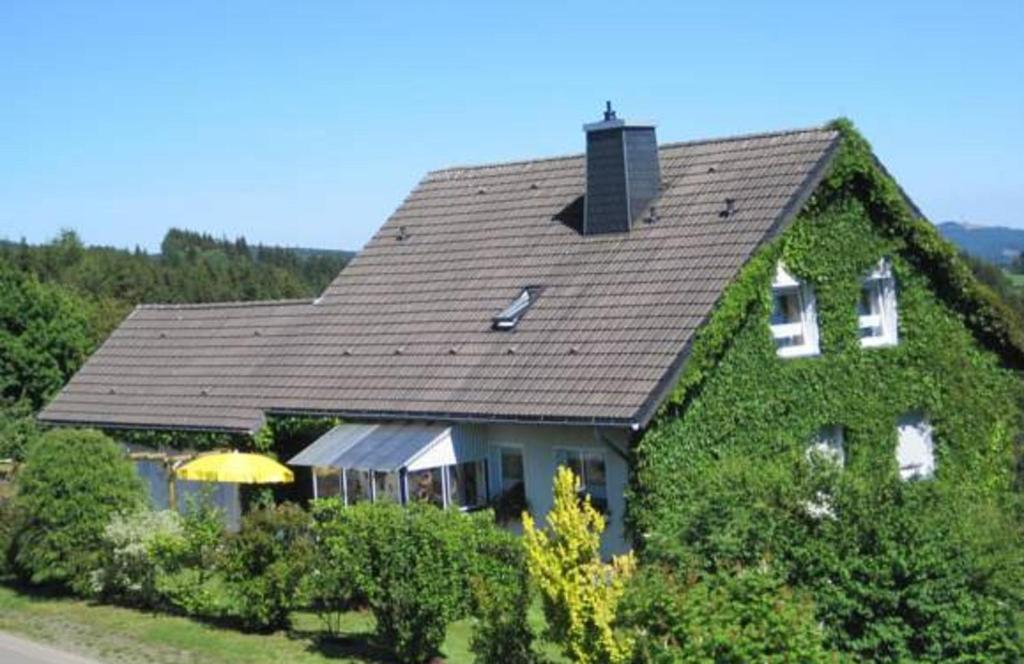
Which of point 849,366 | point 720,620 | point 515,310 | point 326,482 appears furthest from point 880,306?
point 720,620

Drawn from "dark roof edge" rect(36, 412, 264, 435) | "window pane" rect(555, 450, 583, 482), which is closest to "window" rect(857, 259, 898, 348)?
"window pane" rect(555, 450, 583, 482)

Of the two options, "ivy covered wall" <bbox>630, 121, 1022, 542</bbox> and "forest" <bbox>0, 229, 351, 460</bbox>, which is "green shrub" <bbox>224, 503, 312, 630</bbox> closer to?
"ivy covered wall" <bbox>630, 121, 1022, 542</bbox>

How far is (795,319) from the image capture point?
25.3m

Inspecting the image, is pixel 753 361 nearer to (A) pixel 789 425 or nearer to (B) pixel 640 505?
(A) pixel 789 425

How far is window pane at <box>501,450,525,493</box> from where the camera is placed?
80.8ft

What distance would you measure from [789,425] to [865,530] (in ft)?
34.9

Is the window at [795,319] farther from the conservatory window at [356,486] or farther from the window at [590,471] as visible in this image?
the conservatory window at [356,486]

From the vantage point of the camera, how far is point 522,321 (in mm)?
25562

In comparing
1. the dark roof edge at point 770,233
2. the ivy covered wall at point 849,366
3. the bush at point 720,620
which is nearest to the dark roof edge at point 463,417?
the dark roof edge at point 770,233

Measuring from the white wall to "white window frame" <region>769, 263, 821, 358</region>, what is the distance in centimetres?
416

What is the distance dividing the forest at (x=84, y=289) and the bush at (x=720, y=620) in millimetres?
25269

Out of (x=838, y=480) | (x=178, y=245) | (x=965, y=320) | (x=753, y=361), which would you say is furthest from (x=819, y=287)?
(x=178, y=245)

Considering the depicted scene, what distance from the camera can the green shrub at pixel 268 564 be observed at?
1792 cm

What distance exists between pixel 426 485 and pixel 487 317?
143 inches
